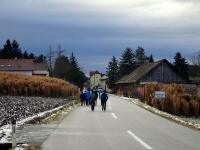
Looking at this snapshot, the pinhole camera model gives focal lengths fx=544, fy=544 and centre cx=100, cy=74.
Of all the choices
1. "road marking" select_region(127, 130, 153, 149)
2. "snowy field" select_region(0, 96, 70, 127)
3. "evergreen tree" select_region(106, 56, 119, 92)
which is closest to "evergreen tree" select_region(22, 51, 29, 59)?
"evergreen tree" select_region(106, 56, 119, 92)

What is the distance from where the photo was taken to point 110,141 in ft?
60.2

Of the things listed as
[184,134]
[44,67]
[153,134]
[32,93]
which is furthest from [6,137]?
[44,67]

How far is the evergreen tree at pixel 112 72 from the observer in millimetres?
164500

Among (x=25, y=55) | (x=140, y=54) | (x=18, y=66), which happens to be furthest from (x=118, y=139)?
(x=140, y=54)

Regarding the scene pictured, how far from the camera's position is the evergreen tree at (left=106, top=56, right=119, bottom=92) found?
164 meters

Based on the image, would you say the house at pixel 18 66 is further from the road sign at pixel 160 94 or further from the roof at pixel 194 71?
the road sign at pixel 160 94

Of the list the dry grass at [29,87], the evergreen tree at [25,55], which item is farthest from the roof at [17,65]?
the dry grass at [29,87]

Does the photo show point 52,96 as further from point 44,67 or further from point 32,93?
point 44,67

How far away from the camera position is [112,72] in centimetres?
17088

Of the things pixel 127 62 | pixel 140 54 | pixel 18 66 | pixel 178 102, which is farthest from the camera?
pixel 140 54

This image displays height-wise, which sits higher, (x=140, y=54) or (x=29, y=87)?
(x=140, y=54)

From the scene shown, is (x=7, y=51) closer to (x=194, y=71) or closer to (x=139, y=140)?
(x=194, y=71)

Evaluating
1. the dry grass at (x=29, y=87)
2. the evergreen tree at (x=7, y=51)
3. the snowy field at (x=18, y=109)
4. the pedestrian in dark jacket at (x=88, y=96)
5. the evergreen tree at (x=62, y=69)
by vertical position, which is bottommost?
the snowy field at (x=18, y=109)

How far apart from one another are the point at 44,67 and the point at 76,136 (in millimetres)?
126758
